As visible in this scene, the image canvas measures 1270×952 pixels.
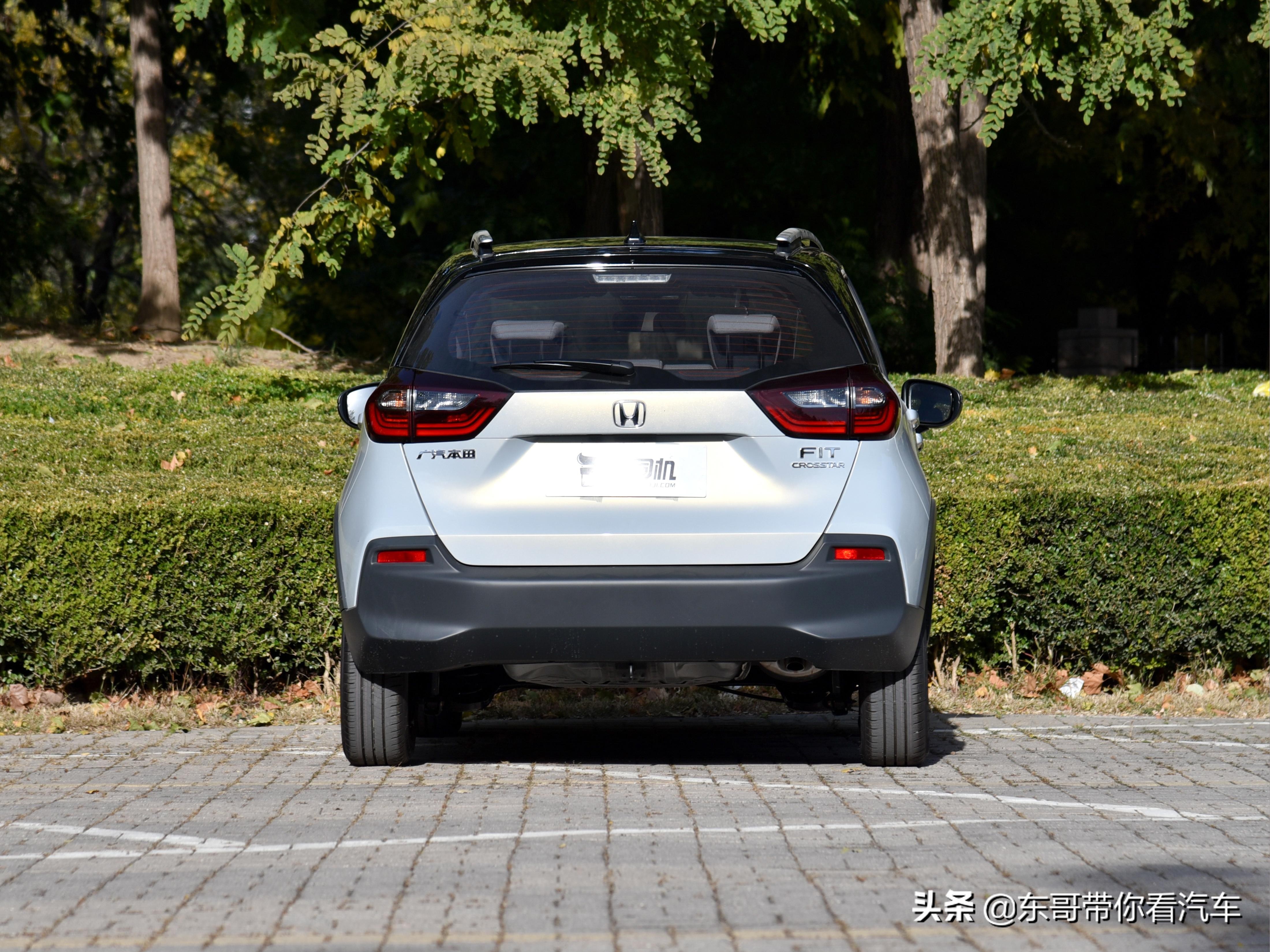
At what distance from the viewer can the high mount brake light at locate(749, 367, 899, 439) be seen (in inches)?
203

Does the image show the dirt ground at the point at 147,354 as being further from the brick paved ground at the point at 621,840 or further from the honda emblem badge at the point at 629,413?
the honda emblem badge at the point at 629,413

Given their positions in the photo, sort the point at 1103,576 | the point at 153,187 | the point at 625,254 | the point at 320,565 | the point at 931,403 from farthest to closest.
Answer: the point at 153,187, the point at 1103,576, the point at 320,565, the point at 931,403, the point at 625,254

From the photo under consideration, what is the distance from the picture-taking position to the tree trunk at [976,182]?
55.2 feet

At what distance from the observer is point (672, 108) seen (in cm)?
1247

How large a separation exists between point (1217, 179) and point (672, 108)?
684 inches

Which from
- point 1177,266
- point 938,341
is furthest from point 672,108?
point 1177,266

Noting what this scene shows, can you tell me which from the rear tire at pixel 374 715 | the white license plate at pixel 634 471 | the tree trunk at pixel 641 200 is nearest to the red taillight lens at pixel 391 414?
the white license plate at pixel 634 471

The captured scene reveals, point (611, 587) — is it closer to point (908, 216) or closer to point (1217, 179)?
point (908, 216)

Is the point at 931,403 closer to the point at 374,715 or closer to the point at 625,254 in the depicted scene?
the point at 625,254

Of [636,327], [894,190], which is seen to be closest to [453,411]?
[636,327]

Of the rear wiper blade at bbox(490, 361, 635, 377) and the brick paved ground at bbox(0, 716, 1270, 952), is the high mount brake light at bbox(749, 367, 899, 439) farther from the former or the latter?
the brick paved ground at bbox(0, 716, 1270, 952)

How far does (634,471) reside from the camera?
511cm

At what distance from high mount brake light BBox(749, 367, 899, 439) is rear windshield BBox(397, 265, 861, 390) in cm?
6

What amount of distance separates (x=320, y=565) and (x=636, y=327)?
281 centimetres
